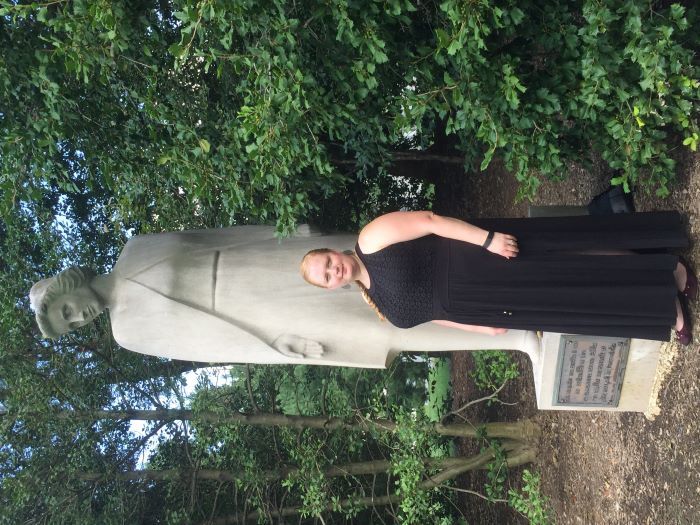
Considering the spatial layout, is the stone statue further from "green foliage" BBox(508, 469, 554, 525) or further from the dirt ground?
"green foliage" BBox(508, 469, 554, 525)

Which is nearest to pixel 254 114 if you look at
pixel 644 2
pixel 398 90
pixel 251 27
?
pixel 251 27


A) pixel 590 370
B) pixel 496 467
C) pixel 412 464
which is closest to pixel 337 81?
pixel 590 370

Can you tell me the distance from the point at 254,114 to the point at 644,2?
2.35 meters

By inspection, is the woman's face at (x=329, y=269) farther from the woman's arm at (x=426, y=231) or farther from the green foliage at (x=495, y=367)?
the green foliage at (x=495, y=367)

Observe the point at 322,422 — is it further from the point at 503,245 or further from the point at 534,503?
the point at 503,245

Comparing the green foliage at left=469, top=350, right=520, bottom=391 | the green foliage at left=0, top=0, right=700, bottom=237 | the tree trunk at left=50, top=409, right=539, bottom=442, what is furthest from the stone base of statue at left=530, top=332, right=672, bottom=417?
the green foliage at left=469, top=350, right=520, bottom=391

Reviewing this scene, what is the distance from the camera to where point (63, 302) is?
16.7 ft

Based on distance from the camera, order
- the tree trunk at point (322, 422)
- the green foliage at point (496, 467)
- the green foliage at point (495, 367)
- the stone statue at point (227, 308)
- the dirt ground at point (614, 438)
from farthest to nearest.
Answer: the green foliage at point (495, 367)
the tree trunk at point (322, 422)
the green foliage at point (496, 467)
the stone statue at point (227, 308)
the dirt ground at point (614, 438)

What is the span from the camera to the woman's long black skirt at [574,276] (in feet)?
13.4

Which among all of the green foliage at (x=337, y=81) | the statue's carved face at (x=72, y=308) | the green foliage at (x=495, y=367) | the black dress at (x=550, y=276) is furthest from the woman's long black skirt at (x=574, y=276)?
the green foliage at (x=495, y=367)

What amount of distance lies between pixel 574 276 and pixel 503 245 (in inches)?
23.4

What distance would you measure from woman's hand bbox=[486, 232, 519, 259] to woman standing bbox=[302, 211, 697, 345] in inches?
0.8

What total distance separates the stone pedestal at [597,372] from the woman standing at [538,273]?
0.60m

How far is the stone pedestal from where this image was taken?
4.83 metres
